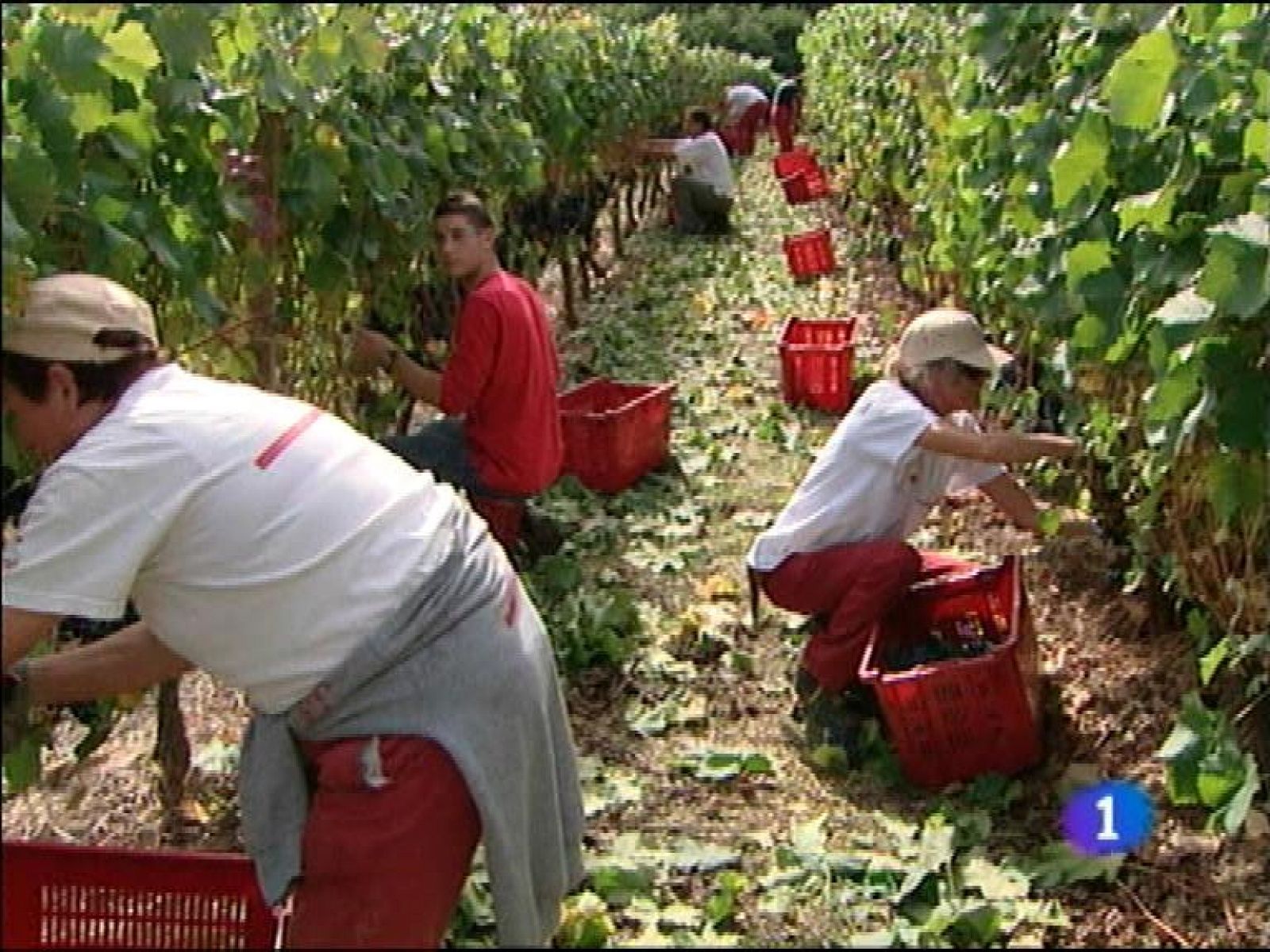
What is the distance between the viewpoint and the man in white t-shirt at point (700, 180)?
1504cm

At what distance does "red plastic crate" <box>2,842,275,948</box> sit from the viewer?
2.69 m

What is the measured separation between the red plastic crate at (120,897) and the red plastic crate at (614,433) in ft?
12.9

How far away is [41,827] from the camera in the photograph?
394 centimetres

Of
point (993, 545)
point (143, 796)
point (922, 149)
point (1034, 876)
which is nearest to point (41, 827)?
point (143, 796)

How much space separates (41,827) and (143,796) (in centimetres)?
25

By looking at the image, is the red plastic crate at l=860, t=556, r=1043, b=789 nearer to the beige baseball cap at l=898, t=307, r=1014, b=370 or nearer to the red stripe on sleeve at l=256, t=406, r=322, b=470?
the beige baseball cap at l=898, t=307, r=1014, b=370

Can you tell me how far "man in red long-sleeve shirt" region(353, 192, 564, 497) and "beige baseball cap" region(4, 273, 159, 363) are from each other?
276 cm

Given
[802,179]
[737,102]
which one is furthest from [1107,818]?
[737,102]

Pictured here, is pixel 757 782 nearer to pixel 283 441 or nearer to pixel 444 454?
pixel 444 454

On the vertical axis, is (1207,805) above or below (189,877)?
below

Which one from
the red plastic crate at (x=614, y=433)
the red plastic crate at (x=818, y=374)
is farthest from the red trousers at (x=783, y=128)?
the red plastic crate at (x=614, y=433)

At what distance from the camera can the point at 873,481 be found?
176 inches

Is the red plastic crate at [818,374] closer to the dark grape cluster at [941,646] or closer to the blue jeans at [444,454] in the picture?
the blue jeans at [444,454]

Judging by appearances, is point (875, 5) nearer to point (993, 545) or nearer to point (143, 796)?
point (993, 545)
